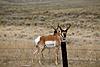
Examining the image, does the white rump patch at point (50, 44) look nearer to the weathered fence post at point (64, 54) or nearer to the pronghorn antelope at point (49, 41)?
the pronghorn antelope at point (49, 41)

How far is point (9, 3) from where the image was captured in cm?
483

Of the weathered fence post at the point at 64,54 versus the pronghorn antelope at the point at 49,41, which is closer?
the weathered fence post at the point at 64,54

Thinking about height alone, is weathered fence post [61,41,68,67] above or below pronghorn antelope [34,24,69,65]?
below

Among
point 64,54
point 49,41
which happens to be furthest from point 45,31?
point 64,54

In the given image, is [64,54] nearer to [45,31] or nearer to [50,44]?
[50,44]

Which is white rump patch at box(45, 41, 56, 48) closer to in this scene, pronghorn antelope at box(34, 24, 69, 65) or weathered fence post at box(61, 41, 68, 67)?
pronghorn antelope at box(34, 24, 69, 65)

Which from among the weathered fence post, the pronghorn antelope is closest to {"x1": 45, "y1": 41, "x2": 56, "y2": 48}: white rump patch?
the pronghorn antelope

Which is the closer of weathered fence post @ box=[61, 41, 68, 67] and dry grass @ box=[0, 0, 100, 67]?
weathered fence post @ box=[61, 41, 68, 67]

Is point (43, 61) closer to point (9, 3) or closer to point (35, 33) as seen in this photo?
point (35, 33)

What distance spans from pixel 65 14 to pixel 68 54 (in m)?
0.72

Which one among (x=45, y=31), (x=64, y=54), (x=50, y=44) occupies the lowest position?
(x=64, y=54)

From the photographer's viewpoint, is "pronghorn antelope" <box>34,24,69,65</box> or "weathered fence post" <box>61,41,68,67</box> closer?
"weathered fence post" <box>61,41,68,67</box>

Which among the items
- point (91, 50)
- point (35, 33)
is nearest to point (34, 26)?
point (35, 33)

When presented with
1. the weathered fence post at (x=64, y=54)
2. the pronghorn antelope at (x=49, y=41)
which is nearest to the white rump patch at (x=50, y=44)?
the pronghorn antelope at (x=49, y=41)
